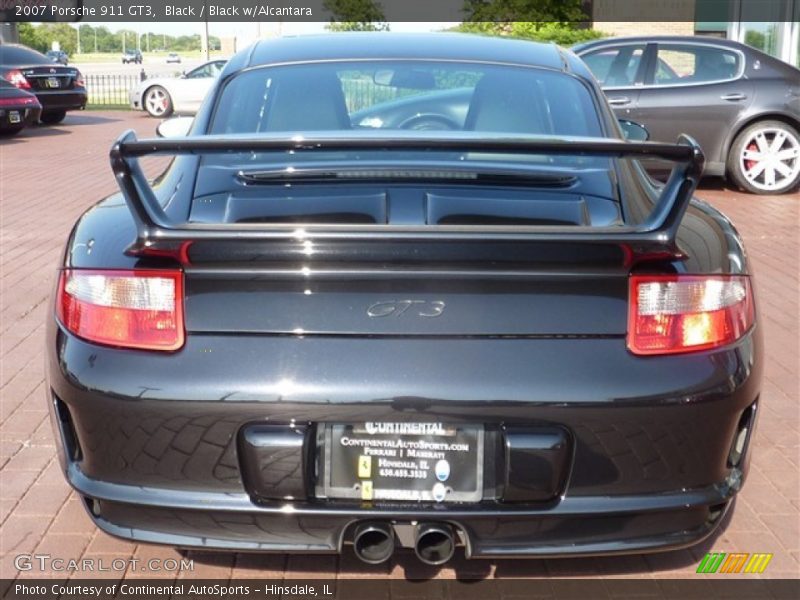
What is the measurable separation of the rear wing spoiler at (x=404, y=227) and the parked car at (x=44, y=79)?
18686mm

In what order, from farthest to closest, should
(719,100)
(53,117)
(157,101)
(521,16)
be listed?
(521,16), (157,101), (53,117), (719,100)

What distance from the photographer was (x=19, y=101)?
17359 millimetres

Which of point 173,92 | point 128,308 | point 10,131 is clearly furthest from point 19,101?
point 128,308

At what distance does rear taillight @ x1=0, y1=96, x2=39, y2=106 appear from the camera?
1716 centimetres

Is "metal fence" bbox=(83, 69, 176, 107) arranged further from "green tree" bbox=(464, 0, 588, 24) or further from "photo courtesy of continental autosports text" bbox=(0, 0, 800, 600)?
"photo courtesy of continental autosports text" bbox=(0, 0, 800, 600)

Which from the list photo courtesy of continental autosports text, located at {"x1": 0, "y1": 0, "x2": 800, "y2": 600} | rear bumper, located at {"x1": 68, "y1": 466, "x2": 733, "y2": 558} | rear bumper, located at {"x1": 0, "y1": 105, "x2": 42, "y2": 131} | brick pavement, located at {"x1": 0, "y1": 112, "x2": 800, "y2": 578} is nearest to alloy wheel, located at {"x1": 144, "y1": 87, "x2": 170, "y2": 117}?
rear bumper, located at {"x1": 0, "y1": 105, "x2": 42, "y2": 131}

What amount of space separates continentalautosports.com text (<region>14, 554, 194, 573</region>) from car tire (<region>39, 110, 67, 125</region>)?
1913cm

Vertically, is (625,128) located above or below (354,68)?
below

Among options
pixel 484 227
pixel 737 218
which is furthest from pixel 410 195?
pixel 737 218

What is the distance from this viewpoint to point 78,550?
10.7 ft

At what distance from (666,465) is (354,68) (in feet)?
6.32

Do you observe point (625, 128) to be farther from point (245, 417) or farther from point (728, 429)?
point (245, 417)

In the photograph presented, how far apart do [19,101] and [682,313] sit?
1666 centimetres

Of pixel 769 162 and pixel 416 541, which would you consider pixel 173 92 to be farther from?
pixel 416 541
